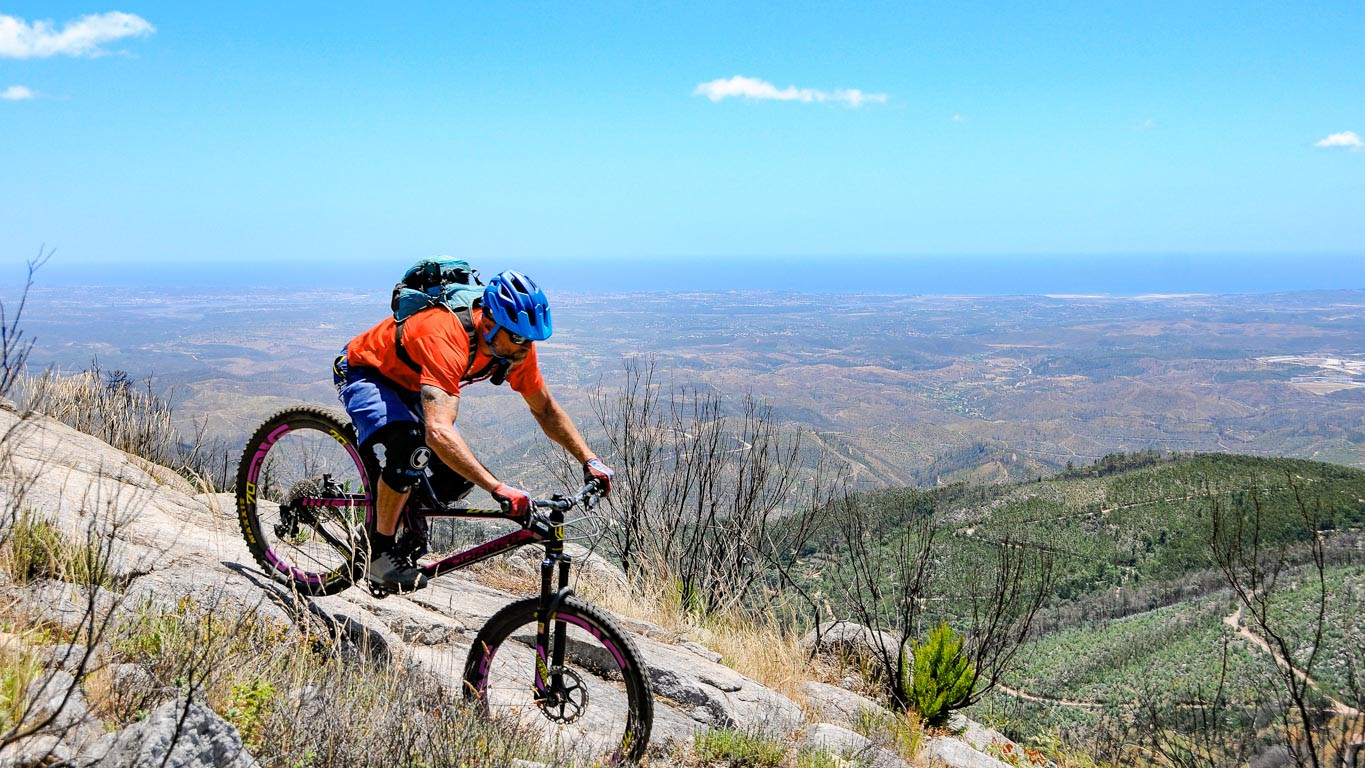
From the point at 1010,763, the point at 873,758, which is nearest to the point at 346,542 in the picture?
the point at 873,758

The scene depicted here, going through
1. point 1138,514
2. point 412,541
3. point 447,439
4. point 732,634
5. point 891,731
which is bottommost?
point 1138,514

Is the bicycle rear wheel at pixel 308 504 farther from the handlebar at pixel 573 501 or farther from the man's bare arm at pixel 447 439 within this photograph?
the handlebar at pixel 573 501

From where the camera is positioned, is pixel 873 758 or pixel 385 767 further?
pixel 873 758

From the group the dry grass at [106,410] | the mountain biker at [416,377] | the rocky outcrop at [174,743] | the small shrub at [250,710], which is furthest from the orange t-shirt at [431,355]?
the dry grass at [106,410]

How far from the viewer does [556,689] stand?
3.48 metres

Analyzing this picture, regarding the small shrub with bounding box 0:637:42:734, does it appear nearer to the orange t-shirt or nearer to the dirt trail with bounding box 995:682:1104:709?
the orange t-shirt

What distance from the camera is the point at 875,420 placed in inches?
6954

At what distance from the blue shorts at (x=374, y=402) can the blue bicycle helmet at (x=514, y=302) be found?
60cm

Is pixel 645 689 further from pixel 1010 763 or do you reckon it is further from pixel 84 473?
pixel 1010 763

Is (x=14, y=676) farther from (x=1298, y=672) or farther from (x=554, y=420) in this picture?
(x=1298, y=672)

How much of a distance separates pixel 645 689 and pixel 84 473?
160 inches

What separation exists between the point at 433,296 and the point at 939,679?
5.61 metres

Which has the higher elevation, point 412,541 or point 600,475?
point 600,475

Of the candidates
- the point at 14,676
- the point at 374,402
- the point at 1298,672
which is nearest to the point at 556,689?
the point at 374,402
